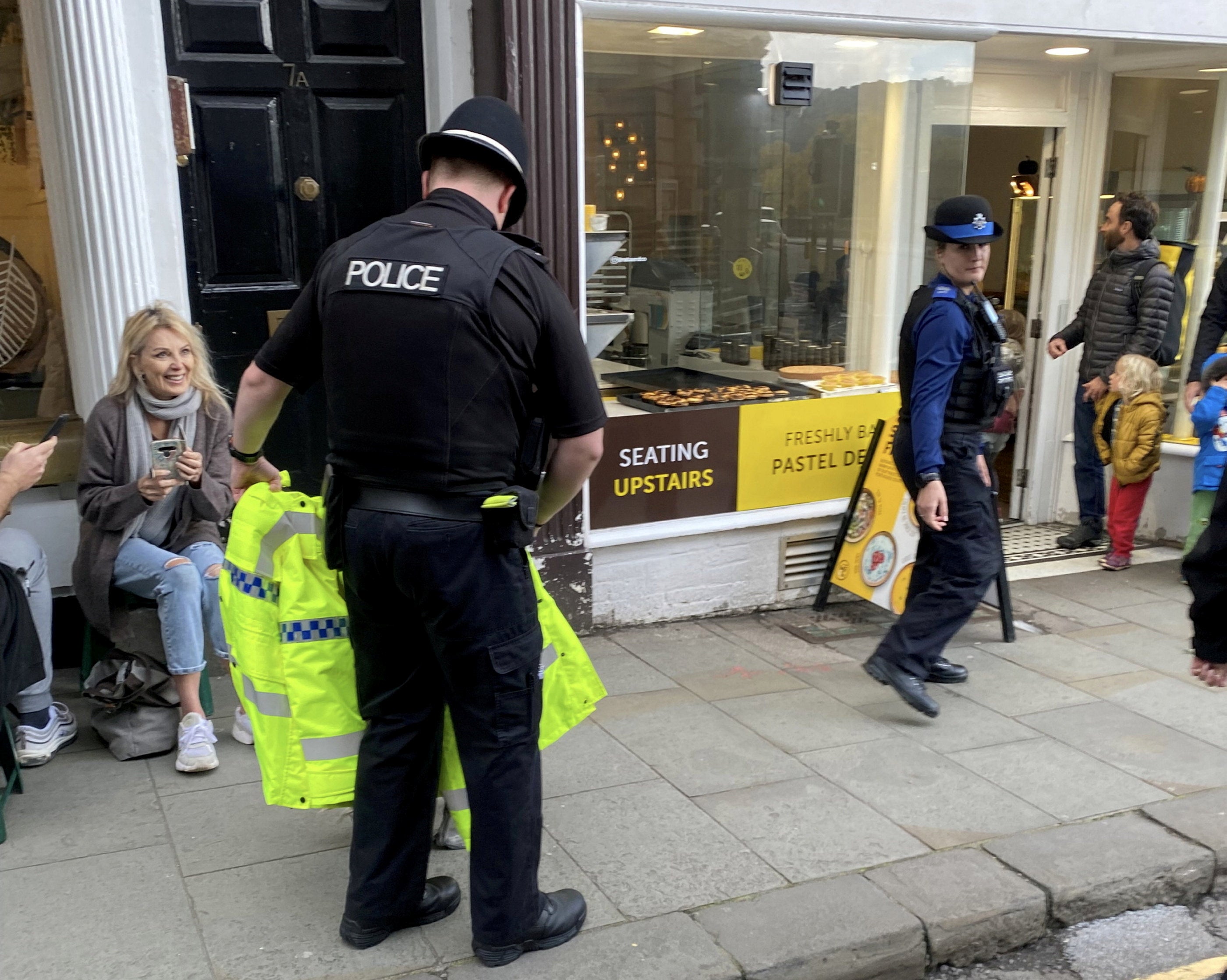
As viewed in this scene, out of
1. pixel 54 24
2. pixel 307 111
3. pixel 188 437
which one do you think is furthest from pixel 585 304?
pixel 54 24

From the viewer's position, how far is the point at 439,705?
9.69 feet

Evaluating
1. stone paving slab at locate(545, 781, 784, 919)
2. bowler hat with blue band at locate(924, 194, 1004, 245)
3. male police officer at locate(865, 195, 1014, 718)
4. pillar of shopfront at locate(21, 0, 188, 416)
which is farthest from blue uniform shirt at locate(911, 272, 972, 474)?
pillar of shopfront at locate(21, 0, 188, 416)

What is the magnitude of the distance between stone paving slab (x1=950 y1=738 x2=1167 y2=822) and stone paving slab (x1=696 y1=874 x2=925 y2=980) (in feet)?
3.14

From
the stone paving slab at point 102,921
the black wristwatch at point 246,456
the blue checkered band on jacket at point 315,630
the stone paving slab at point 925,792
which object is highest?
the black wristwatch at point 246,456

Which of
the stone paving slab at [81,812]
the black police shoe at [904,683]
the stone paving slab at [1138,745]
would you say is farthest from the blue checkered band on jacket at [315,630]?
the stone paving slab at [1138,745]

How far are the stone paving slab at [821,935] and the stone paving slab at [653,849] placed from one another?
10cm

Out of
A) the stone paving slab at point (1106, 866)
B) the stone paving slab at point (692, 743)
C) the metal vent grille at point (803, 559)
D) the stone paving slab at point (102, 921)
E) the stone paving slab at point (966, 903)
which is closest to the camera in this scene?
the stone paving slab at point (102, 921)

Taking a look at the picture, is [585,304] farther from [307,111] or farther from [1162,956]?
[1162,956]

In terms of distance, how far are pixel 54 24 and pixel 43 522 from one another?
1911mm

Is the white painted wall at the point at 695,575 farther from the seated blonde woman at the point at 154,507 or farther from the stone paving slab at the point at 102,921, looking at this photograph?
the stone paving slab at the point at 102,921

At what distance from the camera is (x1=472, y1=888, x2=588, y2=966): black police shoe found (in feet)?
9.78

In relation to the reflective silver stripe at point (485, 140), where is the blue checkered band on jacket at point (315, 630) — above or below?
below

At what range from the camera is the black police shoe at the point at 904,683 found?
455 cm

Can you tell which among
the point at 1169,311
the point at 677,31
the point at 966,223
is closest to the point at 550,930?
the point at 966,223
